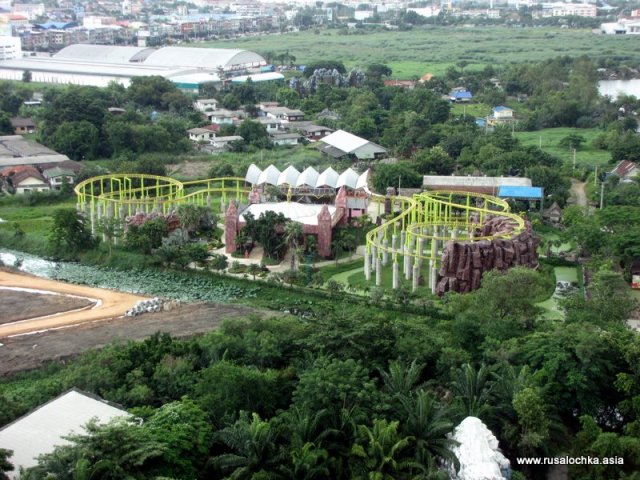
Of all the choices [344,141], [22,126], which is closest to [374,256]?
[344,141]

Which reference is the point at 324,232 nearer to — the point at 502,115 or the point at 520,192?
the point at 520,192

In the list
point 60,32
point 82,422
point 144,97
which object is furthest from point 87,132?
point 60,32

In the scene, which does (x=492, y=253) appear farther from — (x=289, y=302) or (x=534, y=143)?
(x=534, y=143)

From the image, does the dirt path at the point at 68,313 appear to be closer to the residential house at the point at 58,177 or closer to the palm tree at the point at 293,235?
the palm tree at the point at 293,235

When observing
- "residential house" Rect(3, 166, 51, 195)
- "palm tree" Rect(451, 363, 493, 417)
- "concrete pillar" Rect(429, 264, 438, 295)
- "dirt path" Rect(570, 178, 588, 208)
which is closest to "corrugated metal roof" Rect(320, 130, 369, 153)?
"dirt path" Rect(570, 178, 588, 208)

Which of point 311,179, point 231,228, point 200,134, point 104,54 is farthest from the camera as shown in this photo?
point 104,54

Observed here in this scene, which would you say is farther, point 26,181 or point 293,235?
point 26,181
